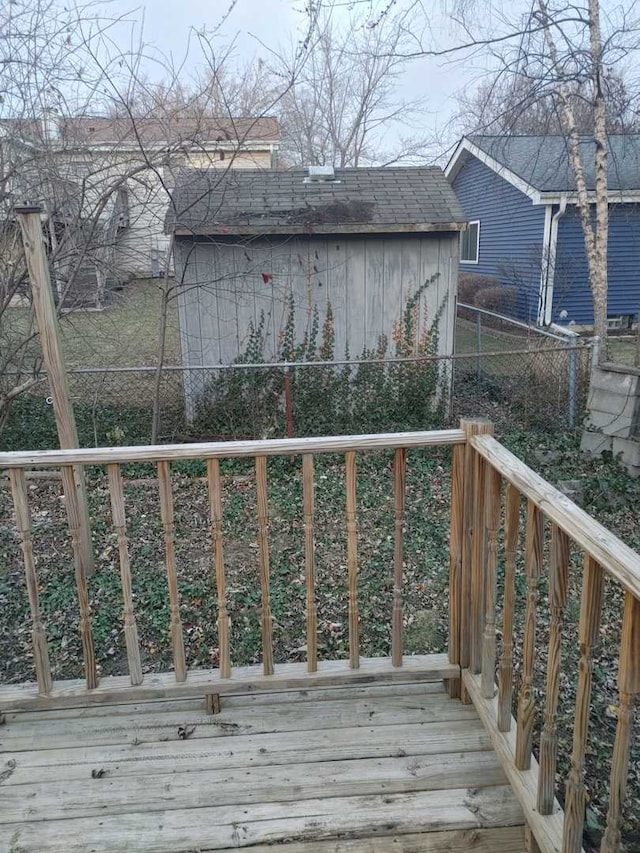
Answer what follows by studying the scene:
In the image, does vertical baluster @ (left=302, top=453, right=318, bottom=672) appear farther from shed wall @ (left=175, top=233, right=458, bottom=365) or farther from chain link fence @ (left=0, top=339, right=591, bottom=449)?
shed wall @ (left=175, top=233, right=458, bottom=365)

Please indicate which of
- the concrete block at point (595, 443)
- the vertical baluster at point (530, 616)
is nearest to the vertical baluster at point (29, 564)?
the vertical baluster at point (530, 616)

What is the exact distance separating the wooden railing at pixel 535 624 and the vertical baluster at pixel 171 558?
96cm

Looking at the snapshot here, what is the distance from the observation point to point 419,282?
6.46 meters

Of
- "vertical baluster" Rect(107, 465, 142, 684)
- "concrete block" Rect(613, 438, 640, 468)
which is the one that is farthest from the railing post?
"concrete block" Rect(613, 438, 640, 468)

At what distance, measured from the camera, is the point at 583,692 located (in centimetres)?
134

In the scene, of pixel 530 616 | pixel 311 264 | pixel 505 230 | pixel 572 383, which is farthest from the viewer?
pixel 505 230

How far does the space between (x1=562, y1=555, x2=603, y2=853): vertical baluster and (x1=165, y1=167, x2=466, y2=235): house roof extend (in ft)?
16.1

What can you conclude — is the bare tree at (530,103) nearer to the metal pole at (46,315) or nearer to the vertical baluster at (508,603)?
the metal pole at (46,315)

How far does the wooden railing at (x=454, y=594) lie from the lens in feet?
4.95

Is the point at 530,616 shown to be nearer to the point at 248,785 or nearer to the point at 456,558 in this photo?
the point at 456,558

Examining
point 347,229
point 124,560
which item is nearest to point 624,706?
point 124,560

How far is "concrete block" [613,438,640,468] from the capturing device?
516 cm

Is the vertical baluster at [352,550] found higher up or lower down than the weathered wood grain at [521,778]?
higher up

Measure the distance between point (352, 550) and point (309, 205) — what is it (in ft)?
16.8
